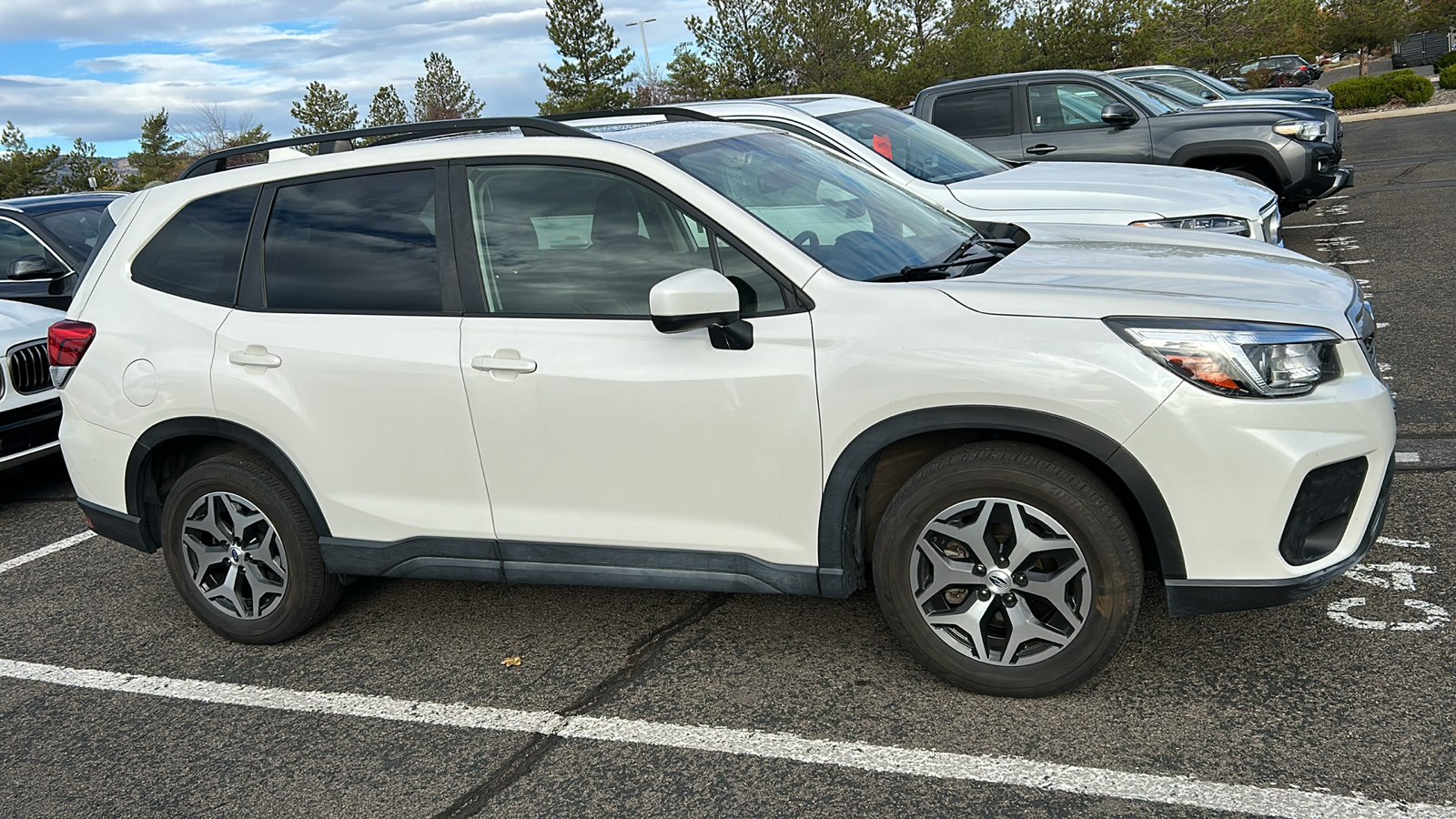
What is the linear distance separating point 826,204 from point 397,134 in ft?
5.08

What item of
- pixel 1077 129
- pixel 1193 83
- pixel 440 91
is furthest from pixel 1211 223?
pixel 440 91

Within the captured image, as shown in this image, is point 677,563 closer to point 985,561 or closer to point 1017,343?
point 985,561

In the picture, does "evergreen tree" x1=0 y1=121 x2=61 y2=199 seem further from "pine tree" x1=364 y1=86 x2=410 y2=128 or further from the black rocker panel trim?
the black rocker panel trim

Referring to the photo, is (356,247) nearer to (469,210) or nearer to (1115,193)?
(469,210)

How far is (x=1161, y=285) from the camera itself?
3344 millimetres

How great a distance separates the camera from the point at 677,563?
3707 millimetres

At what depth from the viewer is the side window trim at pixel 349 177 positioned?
3883 mm

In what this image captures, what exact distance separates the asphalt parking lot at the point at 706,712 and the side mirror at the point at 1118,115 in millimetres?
6065

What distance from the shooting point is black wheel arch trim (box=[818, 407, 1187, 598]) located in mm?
3121

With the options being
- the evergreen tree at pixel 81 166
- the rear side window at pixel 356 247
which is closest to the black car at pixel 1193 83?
the rear side window at pixel 356 247

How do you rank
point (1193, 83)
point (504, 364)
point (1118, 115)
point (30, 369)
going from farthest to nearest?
point (1193, 83)
point (1118, 115)
point (30, 369)
point (504, 364)

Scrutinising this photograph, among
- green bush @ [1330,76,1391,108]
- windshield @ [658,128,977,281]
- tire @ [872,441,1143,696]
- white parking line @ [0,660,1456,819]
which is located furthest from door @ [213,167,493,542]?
green bush @ [1330,76,1391,108]

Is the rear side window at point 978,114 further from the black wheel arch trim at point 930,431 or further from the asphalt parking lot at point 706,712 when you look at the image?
the black wheel arch trim at point 930,431

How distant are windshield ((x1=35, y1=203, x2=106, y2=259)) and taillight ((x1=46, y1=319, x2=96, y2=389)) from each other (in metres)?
3.95
